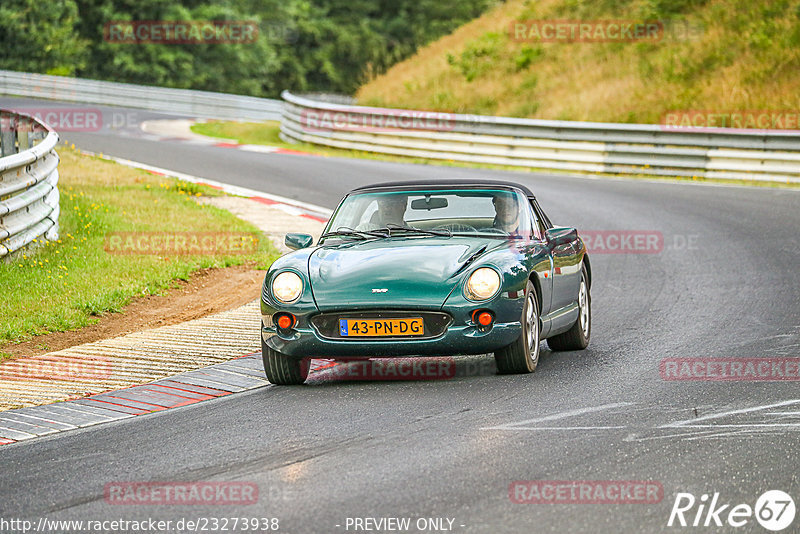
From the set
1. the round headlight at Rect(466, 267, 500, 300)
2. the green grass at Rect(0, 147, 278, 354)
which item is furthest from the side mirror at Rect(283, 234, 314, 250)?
the green grass at Rect(0, 147, 278, 354)

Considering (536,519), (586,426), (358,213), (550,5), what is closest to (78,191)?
(358,213)

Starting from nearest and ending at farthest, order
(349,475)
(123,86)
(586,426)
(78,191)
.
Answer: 1. (349,475)
2. (586,426)
3. (78,191)
4. (123,86)

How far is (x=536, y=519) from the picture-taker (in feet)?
15.7

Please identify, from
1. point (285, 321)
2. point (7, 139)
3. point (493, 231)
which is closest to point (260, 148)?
point (7, 139)

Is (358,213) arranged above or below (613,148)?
above

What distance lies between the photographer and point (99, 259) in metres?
12.7

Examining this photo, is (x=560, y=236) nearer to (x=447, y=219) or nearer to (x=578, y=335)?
(x=578, y=335)

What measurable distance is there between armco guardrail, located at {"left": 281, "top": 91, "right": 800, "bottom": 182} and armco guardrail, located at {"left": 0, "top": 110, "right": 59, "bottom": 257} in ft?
40.7

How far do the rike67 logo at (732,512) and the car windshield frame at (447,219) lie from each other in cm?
372

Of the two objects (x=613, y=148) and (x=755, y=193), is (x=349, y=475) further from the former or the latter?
(x=613, y=148)

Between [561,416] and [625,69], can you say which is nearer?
[561,416]

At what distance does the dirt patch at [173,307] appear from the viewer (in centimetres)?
988

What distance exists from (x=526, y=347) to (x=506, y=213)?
137 cm

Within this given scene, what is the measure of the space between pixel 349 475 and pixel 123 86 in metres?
36.9
